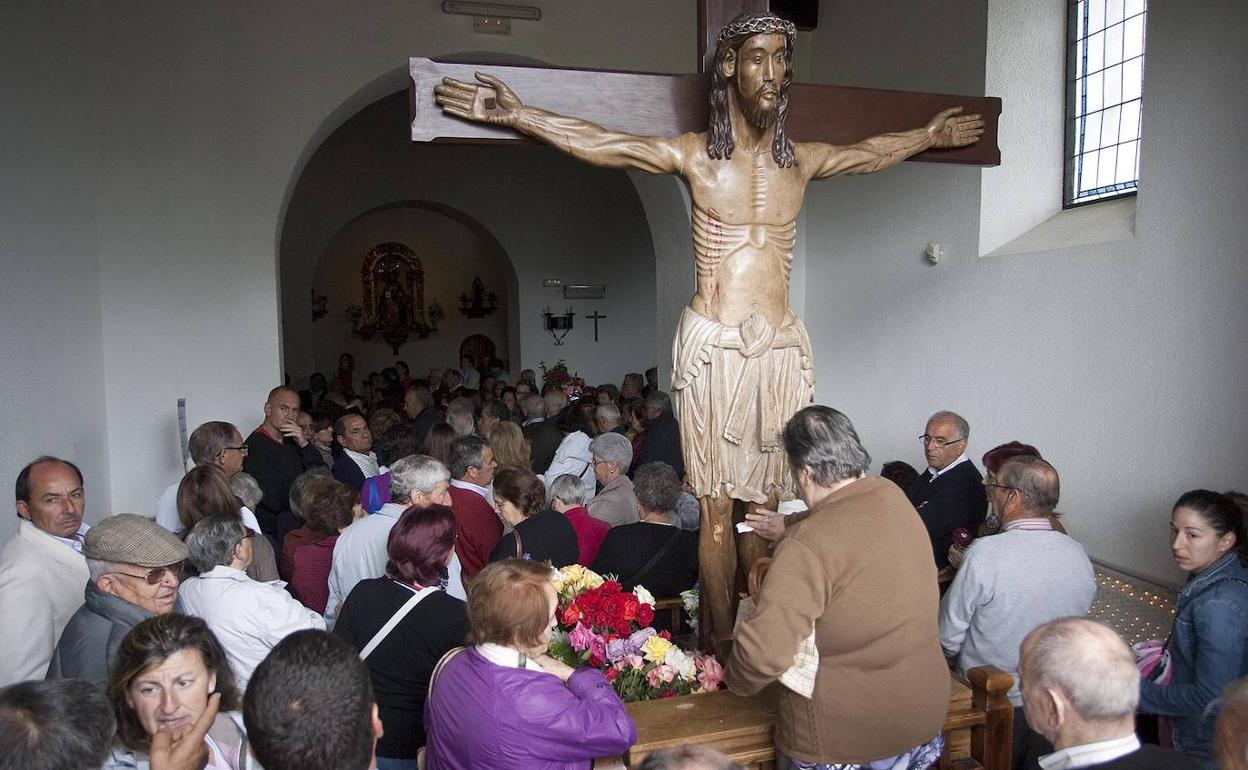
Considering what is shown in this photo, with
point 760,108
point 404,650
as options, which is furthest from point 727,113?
point 404,650

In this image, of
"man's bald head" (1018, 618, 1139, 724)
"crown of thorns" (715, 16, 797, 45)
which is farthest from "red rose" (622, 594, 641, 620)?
"crown of thorns" (715, 16, 797, 45)

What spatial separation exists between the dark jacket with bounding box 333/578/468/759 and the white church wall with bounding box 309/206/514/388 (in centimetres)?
1359

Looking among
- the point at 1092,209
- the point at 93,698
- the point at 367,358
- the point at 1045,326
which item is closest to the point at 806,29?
the point at 1092,209

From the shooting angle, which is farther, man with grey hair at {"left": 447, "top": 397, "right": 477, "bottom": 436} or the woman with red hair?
man with grey hair at {"left": 447, "top": 397, "right": 477, "bottom": 436}

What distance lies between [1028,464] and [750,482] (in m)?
0.94

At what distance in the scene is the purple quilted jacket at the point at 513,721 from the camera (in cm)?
191

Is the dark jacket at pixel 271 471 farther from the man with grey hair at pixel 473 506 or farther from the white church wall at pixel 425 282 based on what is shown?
the white church wall at pixel 425 282

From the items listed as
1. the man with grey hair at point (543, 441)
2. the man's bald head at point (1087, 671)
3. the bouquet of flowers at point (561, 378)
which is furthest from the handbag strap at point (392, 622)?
the bouquet of flowers at point (561, 378)

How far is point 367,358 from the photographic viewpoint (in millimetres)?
16031

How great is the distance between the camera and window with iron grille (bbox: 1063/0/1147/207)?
178 inches

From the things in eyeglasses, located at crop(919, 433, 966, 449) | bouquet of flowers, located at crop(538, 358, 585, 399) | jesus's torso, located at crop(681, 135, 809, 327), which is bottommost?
bouquet of flowers, located at crop(538, 358, 585, 399)

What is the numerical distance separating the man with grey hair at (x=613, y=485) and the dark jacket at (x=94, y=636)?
2.23m

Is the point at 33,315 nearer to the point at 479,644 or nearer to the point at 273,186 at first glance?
the point at 273,186

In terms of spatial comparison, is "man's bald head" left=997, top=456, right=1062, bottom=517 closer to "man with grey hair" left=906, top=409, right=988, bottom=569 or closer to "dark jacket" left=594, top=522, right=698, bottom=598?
"man with grey hair" left=906, top=409, right=988, bottom=569
